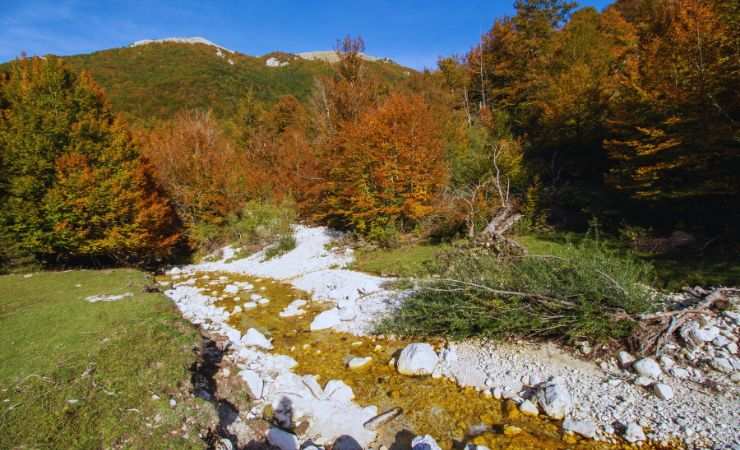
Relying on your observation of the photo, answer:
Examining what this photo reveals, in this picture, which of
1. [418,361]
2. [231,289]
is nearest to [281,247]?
[231,289]

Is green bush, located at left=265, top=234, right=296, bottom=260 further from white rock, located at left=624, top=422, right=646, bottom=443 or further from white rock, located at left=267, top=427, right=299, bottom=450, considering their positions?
white rock, located at left=624, top=422, right=646, bottom=443

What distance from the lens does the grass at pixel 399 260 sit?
10.7m

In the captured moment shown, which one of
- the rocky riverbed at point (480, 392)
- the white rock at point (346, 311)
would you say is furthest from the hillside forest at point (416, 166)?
the white rock at point (346, 311)

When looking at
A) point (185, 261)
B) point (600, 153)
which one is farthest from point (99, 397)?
point (600, 153)

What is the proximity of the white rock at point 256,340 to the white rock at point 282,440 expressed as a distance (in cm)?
293

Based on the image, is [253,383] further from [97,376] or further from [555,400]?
[555,400]

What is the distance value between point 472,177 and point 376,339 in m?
11.7

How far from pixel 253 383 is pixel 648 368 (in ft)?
19.4

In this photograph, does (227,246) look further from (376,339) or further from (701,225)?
(701,225)

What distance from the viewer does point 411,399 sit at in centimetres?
514

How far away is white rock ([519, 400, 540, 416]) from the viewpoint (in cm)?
463

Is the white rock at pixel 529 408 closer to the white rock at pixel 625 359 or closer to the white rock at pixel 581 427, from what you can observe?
the white rock at pixel 581 427

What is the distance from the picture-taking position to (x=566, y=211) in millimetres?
16594

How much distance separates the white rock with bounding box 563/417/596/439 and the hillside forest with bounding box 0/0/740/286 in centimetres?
460
